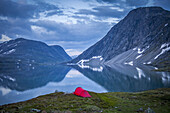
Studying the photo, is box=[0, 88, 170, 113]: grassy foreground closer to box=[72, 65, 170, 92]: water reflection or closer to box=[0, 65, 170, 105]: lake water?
box=[0, 65, 170, 105]: lake water

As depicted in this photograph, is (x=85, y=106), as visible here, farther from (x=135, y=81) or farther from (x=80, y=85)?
(x=135, y=81)

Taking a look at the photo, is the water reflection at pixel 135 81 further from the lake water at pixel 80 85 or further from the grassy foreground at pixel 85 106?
the grassy foreground at pixel 85 106

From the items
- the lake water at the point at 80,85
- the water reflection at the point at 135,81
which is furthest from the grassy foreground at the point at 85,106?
the water reflection at the point at 135,81

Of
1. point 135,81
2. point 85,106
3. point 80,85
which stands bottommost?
point 80,85

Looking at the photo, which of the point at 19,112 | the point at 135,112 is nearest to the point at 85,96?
the point at 135,112

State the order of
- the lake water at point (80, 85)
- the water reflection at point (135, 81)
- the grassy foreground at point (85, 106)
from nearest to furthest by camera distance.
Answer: the grassy foreground at point (85, 106), the lake water at point (80, 85), the water reflection at point (135, 81)

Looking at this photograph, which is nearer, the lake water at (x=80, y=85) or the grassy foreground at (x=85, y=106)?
the grassy foreground at (x=85, y=106)

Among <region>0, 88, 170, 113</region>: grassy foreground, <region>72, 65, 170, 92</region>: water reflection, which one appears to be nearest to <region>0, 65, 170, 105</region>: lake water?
<region>72, 65, 170, 92</region>: water reflection

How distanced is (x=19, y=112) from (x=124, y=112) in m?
15.7

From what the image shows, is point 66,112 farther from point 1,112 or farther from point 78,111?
point 1,112

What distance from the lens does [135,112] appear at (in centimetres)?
2167

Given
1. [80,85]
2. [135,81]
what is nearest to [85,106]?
[80,85]

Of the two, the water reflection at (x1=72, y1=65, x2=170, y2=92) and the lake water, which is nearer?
the lake water

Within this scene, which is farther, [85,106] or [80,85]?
[80,85]
